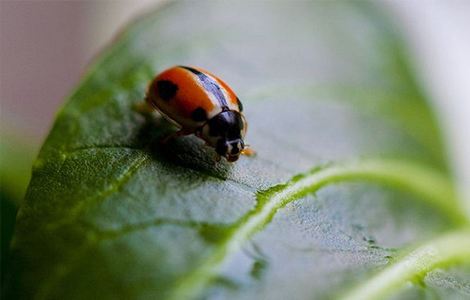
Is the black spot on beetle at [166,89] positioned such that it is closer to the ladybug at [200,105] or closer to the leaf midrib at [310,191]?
the ladybug at [200,105]

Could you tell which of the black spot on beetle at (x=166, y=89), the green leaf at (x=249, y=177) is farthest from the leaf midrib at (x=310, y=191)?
the black spot on beetle at (x=166, y=89)

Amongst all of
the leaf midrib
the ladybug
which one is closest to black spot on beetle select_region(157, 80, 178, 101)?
the ladybug

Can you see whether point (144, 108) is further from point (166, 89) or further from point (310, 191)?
point (310, 191)

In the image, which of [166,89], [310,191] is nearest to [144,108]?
[166,89]

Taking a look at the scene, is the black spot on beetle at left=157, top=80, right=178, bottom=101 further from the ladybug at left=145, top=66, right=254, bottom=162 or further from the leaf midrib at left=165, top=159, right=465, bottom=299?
the leaf midrib at left=165, top=159, right=465, bottom=299
